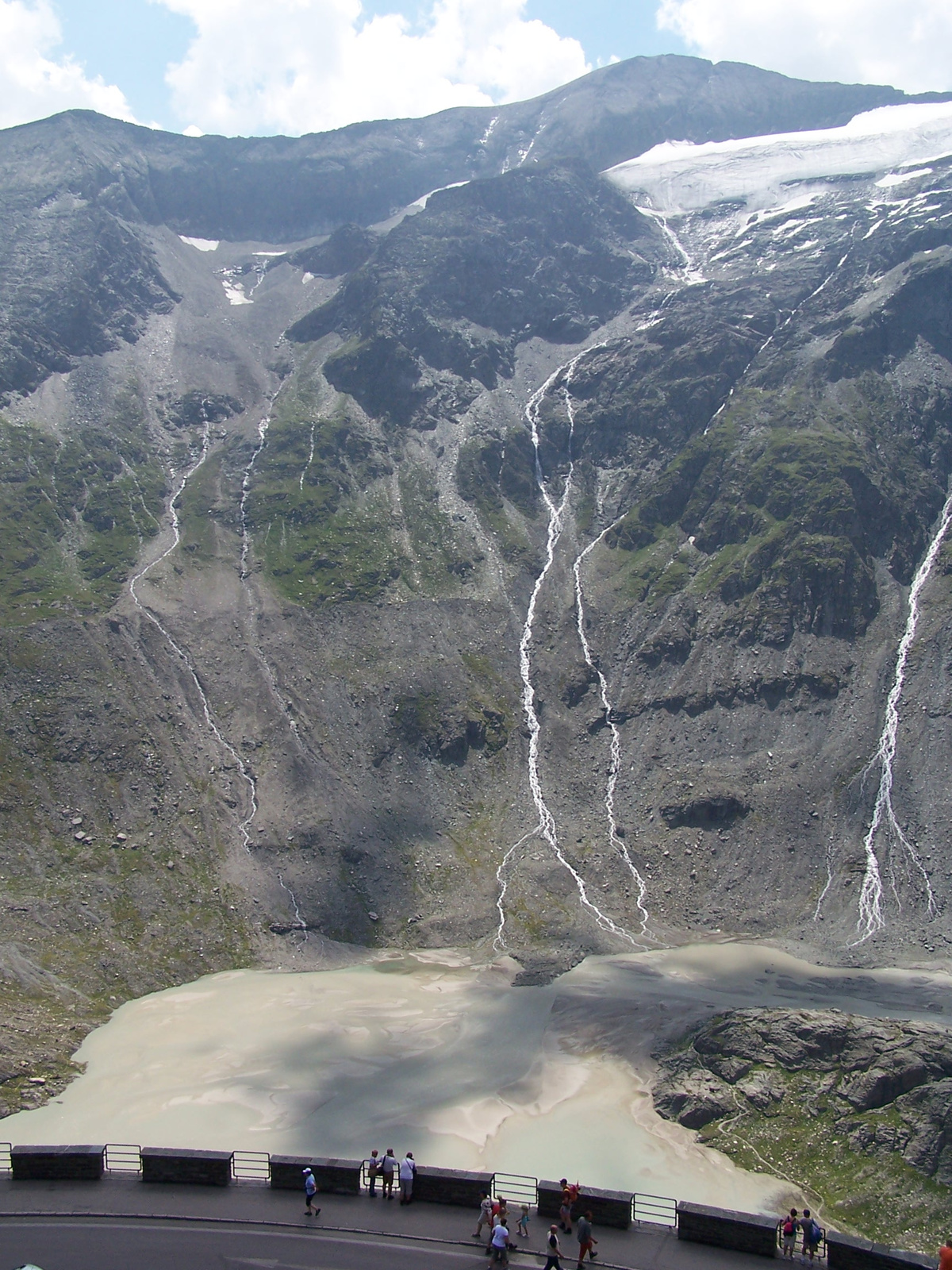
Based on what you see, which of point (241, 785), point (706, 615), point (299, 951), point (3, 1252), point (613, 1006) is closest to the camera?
point (3, 1252)

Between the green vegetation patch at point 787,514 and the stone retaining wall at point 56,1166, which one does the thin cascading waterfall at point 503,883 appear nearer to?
the green vegetation patch at point 787,514

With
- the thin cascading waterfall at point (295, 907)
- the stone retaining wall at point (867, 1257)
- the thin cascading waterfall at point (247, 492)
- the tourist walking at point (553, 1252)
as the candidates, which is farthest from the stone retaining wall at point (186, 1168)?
the thin cascading waterfall at point (247, 492)

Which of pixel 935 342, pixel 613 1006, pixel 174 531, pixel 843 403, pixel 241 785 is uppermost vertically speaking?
pixel 935 342

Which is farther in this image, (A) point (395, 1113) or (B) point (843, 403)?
(B) point (843, 403)

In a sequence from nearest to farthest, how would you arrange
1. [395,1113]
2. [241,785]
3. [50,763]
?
[395,1113]
[50,763]
[241,785]

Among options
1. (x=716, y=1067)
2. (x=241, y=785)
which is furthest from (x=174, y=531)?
(x=716, y=1067)

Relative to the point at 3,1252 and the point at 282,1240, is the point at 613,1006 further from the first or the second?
the point at 3,1252
